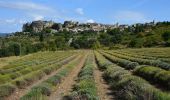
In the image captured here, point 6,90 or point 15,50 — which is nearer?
point 6,90

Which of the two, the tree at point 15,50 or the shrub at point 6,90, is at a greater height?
the shrub at point 6,90

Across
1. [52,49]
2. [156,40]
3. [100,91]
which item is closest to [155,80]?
[100,91]

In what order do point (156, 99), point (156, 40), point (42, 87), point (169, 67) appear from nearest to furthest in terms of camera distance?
1. point (156, 99)
2. point (42, 87)
3. point (169, 67)
4. point (156, 40)

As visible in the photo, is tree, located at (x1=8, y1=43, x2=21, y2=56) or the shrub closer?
the shrub

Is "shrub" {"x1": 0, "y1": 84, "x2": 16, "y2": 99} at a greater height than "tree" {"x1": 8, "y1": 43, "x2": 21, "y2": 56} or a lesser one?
greater

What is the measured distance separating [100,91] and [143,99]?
7.48 meters

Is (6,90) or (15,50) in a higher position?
(6,90)

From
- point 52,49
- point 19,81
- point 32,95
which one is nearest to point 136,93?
→ point 32,95

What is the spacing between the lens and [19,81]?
25156mm

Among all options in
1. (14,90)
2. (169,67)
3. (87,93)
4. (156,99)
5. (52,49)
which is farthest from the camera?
(52,49)

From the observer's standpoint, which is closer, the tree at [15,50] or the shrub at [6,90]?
the shrub at [6,90]

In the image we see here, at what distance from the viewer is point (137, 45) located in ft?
491

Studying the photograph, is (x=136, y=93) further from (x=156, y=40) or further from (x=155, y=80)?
(x=156, y=40)

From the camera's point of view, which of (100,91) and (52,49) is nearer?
(100,91)
